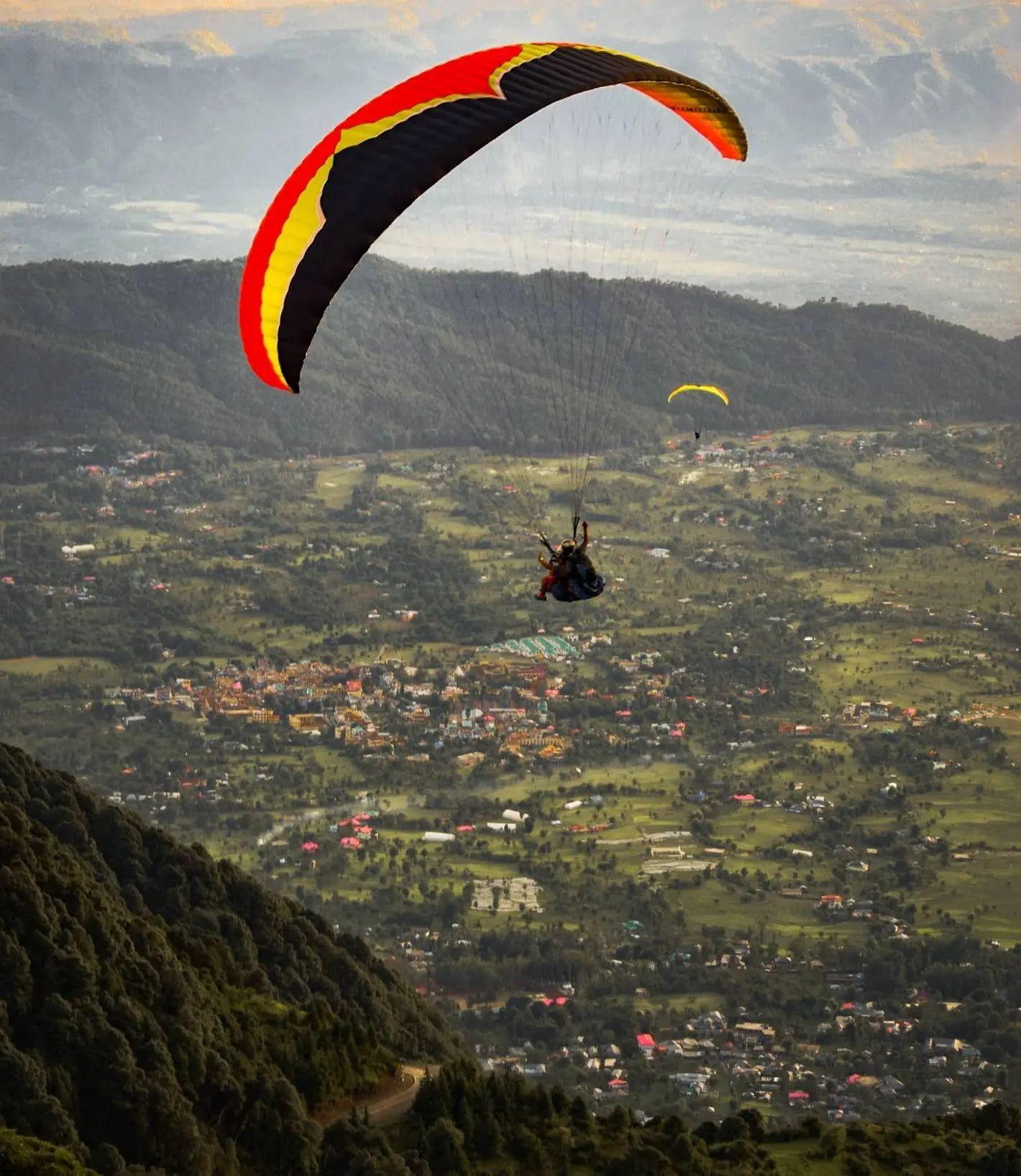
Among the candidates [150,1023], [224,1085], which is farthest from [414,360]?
[224,1085]

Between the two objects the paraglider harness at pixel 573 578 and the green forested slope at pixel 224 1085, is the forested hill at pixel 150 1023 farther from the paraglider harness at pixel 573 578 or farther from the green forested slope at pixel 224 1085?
the paraglider harness at pixel 573 578

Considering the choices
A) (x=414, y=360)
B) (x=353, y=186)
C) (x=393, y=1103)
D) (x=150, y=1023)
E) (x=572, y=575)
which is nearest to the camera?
(x=353, y=186)

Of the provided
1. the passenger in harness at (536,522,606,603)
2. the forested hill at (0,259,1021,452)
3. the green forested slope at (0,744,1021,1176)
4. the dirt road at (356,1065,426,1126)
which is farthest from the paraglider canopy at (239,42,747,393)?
the forested hill at (0,259,1021,452)

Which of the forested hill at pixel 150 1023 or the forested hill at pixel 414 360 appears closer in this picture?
the forested hill at pixel 150 1023

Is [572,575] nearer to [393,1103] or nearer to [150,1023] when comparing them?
[150,1023]

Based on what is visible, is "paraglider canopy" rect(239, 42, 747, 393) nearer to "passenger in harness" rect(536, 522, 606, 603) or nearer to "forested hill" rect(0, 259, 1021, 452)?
"passenger in harness" rect(536, 522, 606, 603)

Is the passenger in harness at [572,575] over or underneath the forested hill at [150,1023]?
over

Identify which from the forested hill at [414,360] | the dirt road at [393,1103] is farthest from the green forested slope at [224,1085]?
the forested hill at [414,360]
